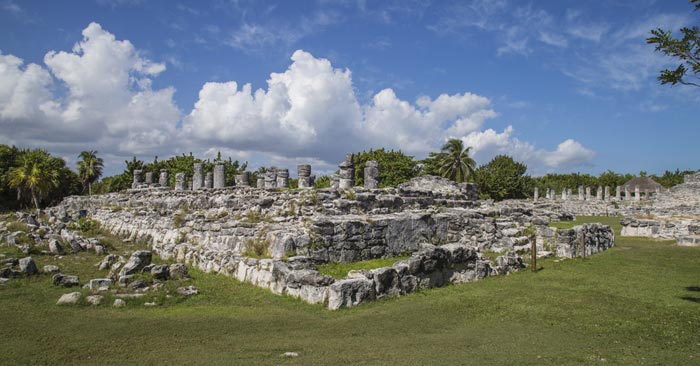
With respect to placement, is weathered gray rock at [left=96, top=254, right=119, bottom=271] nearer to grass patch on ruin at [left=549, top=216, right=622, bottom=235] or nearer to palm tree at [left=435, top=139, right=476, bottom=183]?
grass patch on ruin at [left=549, top=216, right=622, bottom=235]

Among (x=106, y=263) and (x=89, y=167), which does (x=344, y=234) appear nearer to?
(x=106, y=263)

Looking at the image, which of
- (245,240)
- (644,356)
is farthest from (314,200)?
(644,356)

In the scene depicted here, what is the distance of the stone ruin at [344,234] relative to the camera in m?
10.2

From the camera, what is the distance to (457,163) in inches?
1927

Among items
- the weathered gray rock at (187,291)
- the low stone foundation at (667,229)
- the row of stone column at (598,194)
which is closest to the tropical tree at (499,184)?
the row of stone column at (598,194)

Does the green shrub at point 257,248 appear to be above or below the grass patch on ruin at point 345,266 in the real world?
above

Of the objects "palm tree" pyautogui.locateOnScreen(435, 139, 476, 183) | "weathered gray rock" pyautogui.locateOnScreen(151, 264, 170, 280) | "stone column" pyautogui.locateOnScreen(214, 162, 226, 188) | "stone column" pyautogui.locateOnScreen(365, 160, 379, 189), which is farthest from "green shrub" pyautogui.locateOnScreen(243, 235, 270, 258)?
"palm tree" pyautogui.locateOnScreen(435, 139, 476, 183)

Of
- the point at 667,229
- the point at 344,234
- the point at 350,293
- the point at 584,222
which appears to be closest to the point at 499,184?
the point at 584,222

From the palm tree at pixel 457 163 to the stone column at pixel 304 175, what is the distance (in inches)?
1341

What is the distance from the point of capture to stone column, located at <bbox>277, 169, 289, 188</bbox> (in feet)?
58.9

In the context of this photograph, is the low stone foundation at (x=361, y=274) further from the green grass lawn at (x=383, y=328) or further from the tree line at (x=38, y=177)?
the tree line at (x=38, y=177)

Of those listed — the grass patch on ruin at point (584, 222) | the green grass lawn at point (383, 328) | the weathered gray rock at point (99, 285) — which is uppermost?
the grass patch on ruin at point (584, 222)

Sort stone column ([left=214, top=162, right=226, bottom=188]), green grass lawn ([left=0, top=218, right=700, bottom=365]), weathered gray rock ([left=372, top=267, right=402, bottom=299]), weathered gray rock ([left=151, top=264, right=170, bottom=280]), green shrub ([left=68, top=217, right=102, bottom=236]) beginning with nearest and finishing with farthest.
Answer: green grass lawn ([left=0, top=218, right=700, bottom=365]), weathered gray rock ([left=372, top=267, right=402, bottom=299]), weathered gray rock ([left=151, top=264, right=170, bottom=280]), stone column ([left=214, top=162, right=226, bottom=188]), green shrub ([left=68, top=217, right=102, bottom=236])

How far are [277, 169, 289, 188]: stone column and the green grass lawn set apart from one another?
7218 millimetres
